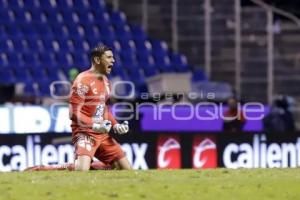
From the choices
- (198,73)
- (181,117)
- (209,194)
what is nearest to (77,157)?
(209,194)

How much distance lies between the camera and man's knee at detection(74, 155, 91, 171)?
10.4 meters

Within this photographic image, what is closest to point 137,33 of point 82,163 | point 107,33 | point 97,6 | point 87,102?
point 107,33

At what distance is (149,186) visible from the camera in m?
8.05

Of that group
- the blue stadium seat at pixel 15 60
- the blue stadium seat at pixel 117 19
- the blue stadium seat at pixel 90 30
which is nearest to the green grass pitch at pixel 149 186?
the blue stadium seat at pixel 15 60

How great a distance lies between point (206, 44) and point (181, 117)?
6029mm

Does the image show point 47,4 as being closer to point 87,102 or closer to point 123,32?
point 123,32

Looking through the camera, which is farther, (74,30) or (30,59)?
(74,30)

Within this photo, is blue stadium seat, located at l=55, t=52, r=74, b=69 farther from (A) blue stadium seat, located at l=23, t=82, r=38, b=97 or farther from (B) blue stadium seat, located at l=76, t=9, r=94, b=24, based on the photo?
(B) blue stadium seat, located at l=76, t=9, r=94, b=24

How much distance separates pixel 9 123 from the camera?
51.9 ft

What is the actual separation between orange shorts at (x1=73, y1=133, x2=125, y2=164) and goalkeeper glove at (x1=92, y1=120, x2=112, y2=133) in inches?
14.4

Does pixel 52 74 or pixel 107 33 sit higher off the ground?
pixel 107 33

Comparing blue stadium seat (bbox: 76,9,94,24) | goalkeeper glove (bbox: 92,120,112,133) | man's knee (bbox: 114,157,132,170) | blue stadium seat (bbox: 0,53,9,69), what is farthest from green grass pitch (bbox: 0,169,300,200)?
blue stadium seat (bbox: 76,9,94,24)

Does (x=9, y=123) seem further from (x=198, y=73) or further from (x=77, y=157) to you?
(x=198, y=73)

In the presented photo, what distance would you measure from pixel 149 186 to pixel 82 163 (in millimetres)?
2550
